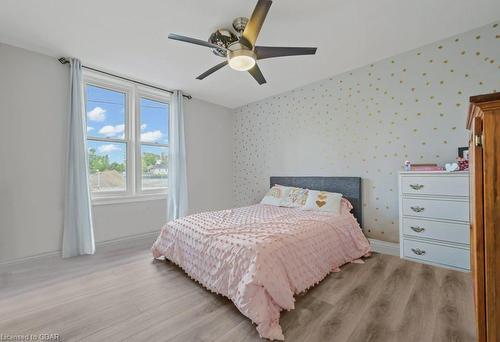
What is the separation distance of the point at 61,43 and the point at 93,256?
2.45 metres

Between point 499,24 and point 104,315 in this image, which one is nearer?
point 104,315

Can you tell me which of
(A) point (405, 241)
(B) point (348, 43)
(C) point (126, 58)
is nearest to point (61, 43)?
(C) point (126, 58)

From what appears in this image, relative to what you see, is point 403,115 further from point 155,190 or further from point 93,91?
point 93,91

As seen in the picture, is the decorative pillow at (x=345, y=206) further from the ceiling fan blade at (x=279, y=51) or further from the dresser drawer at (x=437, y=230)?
the ceiling fan blade at (x=279, y=51)

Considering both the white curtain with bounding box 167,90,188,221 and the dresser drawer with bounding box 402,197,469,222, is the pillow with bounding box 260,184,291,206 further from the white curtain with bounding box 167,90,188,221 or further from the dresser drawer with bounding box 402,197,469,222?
the dresser drawer with bounding box 402,197,469,222

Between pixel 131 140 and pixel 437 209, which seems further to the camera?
pixel 131 140

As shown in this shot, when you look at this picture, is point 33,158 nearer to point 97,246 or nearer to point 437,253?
point 97,246

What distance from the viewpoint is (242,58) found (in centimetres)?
193

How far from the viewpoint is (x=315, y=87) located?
11.3 feet

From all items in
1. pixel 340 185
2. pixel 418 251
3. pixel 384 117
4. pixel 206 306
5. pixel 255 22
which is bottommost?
pixel 206 306

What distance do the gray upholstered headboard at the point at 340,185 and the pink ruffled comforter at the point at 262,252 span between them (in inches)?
13.6

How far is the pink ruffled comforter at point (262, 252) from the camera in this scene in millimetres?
1510

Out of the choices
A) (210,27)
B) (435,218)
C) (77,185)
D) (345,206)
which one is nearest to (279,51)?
(210,27)

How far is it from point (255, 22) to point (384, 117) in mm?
2052
